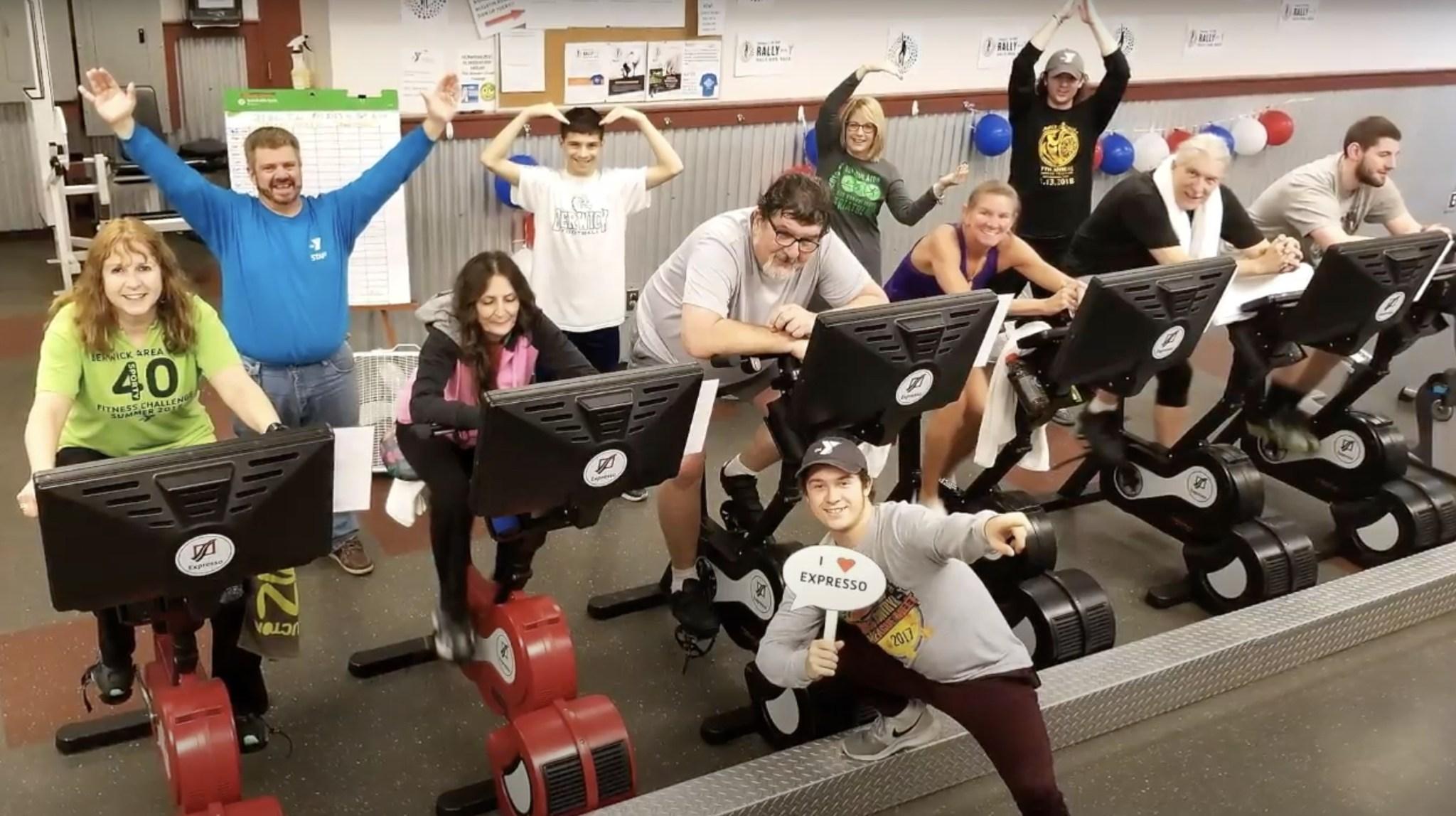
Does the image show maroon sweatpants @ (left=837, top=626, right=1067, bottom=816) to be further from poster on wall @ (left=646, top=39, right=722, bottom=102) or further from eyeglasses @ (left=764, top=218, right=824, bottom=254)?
poster on wall @ (left=646, top=39, right=722, bottom=102)

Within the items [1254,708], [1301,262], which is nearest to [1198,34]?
[1301,262]

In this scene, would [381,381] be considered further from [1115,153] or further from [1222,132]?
[1222,132]

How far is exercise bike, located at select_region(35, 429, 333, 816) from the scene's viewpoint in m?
2.05

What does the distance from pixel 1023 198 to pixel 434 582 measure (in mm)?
2948

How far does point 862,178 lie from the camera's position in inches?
183

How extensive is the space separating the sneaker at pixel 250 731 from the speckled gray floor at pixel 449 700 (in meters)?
0.06

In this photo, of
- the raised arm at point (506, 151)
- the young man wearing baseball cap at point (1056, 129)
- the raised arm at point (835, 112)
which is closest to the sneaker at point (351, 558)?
the raised arm at point (506, 151)

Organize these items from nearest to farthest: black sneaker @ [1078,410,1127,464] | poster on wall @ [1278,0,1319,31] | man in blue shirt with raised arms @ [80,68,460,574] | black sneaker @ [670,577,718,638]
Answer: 1. man in blue shirt with raised arms @ [80,68,460,574]
2. black sneaker @ [670,577,718,638]
3. black sneaker @ [1078,410,1127,464]
4. poster on wall @ [1278,0,1319,31]

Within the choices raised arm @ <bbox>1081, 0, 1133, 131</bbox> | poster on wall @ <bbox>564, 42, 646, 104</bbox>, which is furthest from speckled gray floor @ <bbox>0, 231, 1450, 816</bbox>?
poster on wall @ <bbox>564, 42, 646, 104</bbox>

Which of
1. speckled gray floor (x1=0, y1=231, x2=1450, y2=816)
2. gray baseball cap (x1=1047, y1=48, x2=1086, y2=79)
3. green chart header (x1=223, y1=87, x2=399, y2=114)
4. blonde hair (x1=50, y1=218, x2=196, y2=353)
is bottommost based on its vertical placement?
speckled gray floor (x1=0, y1=231, x2=1450, y2=816)

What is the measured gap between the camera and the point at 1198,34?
688 cm

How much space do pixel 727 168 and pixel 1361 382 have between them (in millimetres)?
2856

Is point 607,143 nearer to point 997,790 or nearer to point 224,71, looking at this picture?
point 224,71

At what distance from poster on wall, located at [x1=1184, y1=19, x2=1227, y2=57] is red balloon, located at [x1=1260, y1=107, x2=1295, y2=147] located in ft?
1.55
